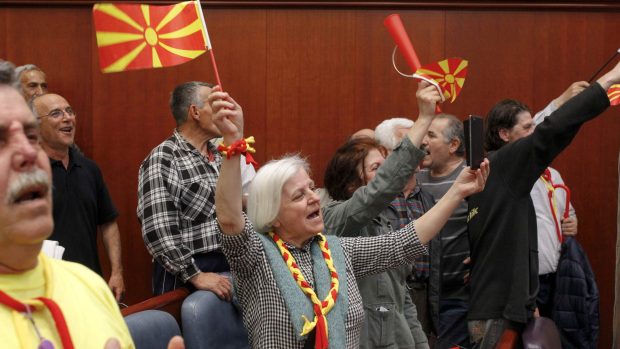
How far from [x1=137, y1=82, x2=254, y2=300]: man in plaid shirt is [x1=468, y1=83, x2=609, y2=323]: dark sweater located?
977 millimetres

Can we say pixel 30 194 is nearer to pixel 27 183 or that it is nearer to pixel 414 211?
pixel 27 183

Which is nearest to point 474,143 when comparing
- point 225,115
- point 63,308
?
Answer: point 225,115

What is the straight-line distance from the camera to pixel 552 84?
4.95 m

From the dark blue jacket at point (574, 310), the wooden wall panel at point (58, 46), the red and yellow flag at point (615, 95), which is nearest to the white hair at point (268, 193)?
the red and yellow flag at point (615, 95)

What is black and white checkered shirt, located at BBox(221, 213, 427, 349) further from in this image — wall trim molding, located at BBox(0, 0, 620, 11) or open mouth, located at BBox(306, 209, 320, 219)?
wall trim molding, located at BBox(0, 0, 620, 11)

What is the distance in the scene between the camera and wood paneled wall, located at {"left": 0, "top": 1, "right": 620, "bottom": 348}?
15.9ft

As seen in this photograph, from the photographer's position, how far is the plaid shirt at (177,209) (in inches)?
136

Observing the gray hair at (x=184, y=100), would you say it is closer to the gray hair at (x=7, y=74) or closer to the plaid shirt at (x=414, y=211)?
the plaid shirt at (x=414, y=211)

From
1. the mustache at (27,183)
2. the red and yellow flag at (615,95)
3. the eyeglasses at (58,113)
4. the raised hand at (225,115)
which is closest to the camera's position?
the mustache at (27,183)

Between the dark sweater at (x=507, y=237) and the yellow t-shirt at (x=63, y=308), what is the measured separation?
1846 millimetres

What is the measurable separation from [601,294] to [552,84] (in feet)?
4.03

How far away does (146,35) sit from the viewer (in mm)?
2367

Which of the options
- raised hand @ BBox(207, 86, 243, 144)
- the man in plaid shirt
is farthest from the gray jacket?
raised hand @ BBox(207, 86, 243, 144)

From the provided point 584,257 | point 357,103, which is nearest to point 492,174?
point 584,257
